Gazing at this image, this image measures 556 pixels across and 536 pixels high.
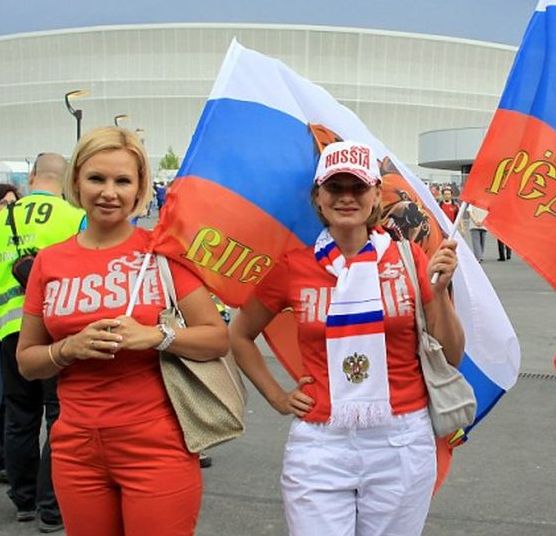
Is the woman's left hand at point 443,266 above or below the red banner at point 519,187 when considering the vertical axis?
below

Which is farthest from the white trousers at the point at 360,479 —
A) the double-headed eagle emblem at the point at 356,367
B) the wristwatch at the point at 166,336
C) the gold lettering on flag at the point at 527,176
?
the gold lettering on flag at the point at 527,176

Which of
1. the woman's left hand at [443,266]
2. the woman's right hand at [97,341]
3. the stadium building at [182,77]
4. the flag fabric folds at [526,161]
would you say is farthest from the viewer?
the stadium building at [182,77]

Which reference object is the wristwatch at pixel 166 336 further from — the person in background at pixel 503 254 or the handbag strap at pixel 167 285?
the person in background at pixel 503 254

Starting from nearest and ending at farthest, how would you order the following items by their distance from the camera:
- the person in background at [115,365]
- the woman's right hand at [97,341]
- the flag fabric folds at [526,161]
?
the woman's right hand at [97,341] → the person in background at [115,365] → the flag fabric folds at [526,161]

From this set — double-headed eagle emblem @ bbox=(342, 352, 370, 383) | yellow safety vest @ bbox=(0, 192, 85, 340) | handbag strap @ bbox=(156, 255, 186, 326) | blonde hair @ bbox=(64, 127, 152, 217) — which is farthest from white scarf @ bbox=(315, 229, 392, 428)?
yellow safety vest @ bbox=(0, 192, 85, 340)

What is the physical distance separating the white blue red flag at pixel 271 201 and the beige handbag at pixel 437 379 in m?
0.44

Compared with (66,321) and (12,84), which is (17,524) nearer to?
(66,321)

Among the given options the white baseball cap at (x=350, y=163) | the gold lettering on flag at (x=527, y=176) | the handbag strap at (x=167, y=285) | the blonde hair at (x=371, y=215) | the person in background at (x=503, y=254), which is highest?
the white baseball cap at (x=350, y=163)

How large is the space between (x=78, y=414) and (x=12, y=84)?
282ft

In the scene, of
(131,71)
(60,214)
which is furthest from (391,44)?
(60,214)

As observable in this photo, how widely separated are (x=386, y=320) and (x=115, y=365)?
0.81m

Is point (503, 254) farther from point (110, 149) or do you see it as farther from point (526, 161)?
point (110, 149)

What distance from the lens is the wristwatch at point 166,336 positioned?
2418 mm

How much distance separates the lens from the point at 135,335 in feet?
7.80
